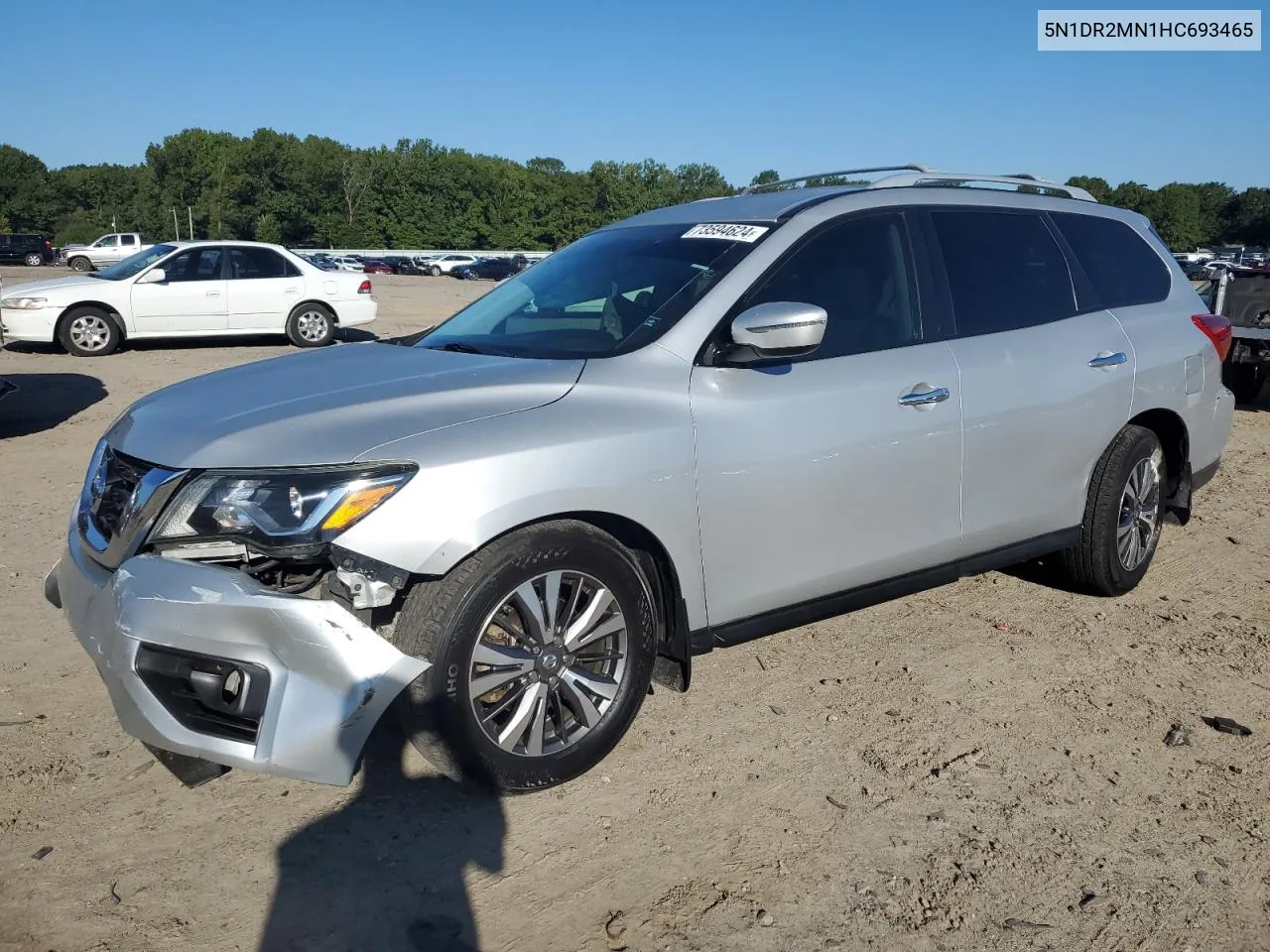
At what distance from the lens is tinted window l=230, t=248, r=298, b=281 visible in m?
15.2

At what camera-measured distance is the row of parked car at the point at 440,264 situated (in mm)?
60750

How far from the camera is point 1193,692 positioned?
4.14 m

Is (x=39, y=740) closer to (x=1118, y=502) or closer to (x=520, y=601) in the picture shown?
(x=520, y=601)

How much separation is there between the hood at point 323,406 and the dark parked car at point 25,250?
57294mm

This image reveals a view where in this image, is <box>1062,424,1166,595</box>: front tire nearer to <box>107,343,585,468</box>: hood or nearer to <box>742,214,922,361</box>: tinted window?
<box>742,214,922,361</box>: tinted window

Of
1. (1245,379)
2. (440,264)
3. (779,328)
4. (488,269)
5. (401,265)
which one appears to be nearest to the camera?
(779,328)

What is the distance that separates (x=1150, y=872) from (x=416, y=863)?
1.96m

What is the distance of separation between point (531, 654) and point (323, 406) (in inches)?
37.6

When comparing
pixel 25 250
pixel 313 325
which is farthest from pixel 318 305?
pixel 25 250

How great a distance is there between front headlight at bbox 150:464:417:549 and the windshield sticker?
1653mm

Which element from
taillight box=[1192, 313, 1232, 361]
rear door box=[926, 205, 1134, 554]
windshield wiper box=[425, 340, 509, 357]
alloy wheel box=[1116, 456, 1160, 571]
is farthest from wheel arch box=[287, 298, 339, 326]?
alloy wheel box=[1116, 456, 1160, 571]

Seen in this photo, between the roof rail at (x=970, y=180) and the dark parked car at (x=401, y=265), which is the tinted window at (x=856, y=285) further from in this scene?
the dark parked car at (x=401, y=265)

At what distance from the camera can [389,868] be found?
115 inches

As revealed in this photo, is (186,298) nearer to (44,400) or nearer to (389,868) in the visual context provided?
(44,400)
